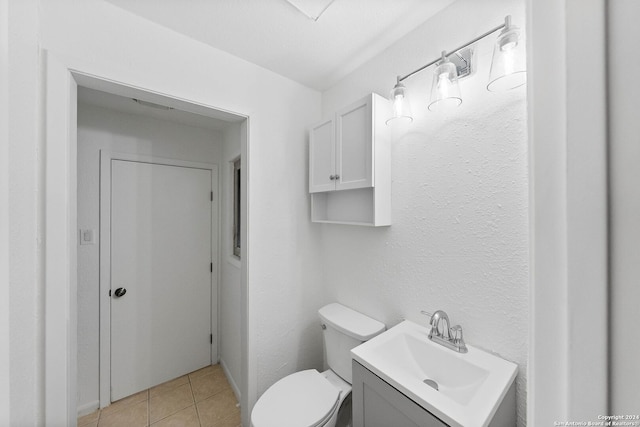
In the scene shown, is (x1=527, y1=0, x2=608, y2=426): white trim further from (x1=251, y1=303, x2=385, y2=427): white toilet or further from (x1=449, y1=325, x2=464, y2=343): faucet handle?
(x1=251, y1=303, x2=385, y2=427): white toilet

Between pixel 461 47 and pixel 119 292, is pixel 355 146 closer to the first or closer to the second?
pixel 461 47

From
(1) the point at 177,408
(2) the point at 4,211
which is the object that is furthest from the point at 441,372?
(1) the point at 177,408

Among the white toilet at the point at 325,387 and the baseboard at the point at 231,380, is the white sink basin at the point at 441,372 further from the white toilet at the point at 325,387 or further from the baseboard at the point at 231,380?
the baseboard at the point at 231,380

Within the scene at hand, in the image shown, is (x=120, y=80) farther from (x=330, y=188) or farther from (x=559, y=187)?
(x=559, y=187)

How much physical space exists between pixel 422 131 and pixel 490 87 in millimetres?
304

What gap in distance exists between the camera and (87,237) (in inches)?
66.8

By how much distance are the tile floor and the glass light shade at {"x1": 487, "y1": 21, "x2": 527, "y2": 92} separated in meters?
2.39

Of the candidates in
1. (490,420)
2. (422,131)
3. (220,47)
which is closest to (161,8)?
(220,47)

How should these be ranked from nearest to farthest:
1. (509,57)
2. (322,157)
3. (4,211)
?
1. (4,211)
2. (509,57)
3. (322,157)

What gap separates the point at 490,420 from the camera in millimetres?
740

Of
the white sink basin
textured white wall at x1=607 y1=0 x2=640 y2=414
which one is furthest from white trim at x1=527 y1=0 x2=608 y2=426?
the white sink basin

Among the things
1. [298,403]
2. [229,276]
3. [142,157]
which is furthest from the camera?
[229,276]

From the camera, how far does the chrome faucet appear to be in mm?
1021

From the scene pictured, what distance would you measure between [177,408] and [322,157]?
2053mm
